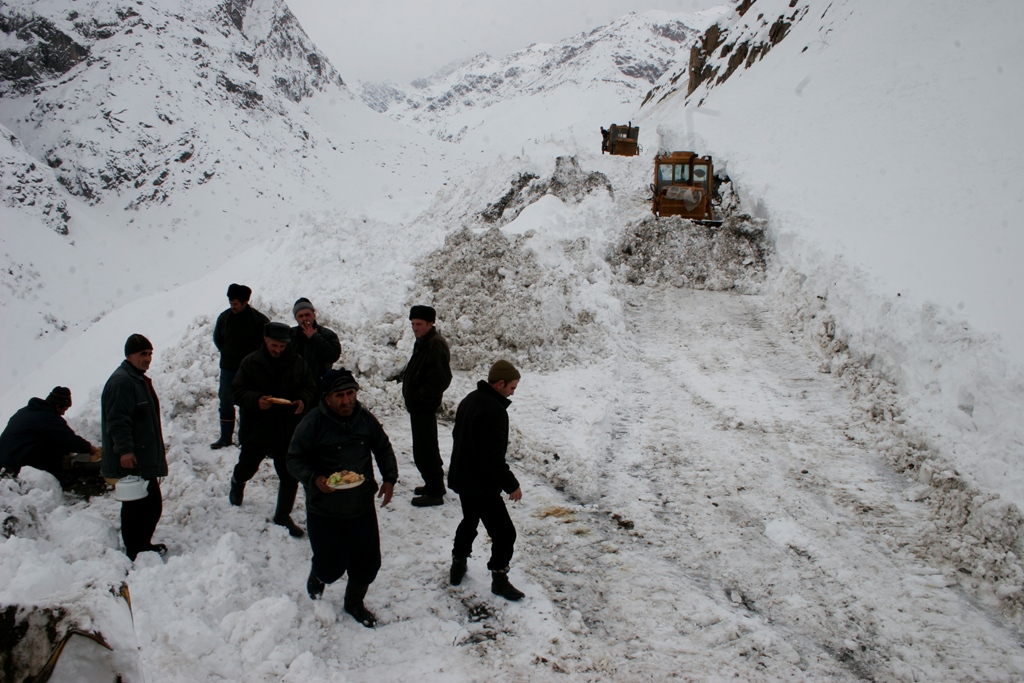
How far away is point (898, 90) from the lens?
53.6 ft

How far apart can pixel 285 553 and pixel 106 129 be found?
4575cm

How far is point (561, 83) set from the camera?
126 metres

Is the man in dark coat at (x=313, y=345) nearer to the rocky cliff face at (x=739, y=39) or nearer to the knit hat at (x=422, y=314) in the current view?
the knit hat at (x=422, y=314)

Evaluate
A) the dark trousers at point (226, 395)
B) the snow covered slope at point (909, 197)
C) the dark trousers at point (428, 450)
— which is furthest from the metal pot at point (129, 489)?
the snow covered slope at point (909, 197)

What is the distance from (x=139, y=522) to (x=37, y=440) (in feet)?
5.50

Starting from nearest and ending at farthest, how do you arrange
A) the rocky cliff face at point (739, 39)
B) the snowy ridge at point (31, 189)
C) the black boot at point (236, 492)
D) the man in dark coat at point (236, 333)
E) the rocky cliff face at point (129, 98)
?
1. the black boot at point (236, 492)
2. the man in dark coat at point (236, 333)
3. the snowy ridge at point (31, 189)
4. the rocky cliff face at point (739, 39)
5. the rocky cliff face at point (129, 98)

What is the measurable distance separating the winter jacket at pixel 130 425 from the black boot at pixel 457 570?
2193mm

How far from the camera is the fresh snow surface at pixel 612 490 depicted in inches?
138

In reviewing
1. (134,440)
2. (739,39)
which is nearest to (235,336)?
(134,440)

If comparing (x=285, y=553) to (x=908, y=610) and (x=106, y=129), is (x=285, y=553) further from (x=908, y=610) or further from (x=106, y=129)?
(x=106, y=129)

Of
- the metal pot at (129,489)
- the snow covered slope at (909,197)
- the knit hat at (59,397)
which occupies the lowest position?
the metal pot at (129,489)

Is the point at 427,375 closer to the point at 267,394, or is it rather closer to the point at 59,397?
the point at 267,394

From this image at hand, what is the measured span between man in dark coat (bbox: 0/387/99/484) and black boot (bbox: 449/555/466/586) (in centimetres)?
345

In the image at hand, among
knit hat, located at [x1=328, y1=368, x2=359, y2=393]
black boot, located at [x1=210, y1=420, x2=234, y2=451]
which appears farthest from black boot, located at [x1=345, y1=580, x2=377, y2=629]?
black boot, located at [x1=210, y1=420, x2=234, y2=451]
